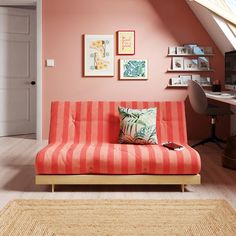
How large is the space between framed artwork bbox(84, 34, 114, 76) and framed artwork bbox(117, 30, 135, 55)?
0.10 metres

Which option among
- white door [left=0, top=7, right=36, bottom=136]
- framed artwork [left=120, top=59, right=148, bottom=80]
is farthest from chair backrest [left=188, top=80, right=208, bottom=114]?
white door [left=0, top=7, right=36, bottom=136]

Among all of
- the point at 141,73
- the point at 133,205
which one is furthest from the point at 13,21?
the point at 133,205

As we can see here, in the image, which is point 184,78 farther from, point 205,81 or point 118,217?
point 118,217

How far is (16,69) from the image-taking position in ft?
18.1

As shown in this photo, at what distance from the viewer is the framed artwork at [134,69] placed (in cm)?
503

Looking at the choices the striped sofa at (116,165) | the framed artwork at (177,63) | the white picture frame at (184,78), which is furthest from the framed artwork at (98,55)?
the striped sofa at (116,165)

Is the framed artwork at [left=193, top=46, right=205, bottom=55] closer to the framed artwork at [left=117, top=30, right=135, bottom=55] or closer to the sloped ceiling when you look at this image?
the sloped ceiling

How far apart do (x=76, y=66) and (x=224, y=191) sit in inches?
120

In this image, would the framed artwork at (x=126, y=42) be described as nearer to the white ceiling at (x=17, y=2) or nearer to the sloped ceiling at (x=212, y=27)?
the sloped ceiling at (x=212, y=27)

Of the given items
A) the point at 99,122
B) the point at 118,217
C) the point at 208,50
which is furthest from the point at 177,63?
the point at 118,217

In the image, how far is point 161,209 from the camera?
2344mm

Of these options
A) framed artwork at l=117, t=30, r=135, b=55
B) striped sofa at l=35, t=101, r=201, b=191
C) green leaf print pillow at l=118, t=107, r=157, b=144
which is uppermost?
framed artwork at l=117, t=30, r=135, b=55

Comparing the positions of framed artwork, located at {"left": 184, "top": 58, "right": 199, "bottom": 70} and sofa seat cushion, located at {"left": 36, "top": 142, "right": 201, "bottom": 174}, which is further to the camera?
framed artwork, located at {"left": 184, "top": 58, "right": 199, "bottom": 70}

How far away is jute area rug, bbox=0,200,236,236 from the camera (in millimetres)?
1975
